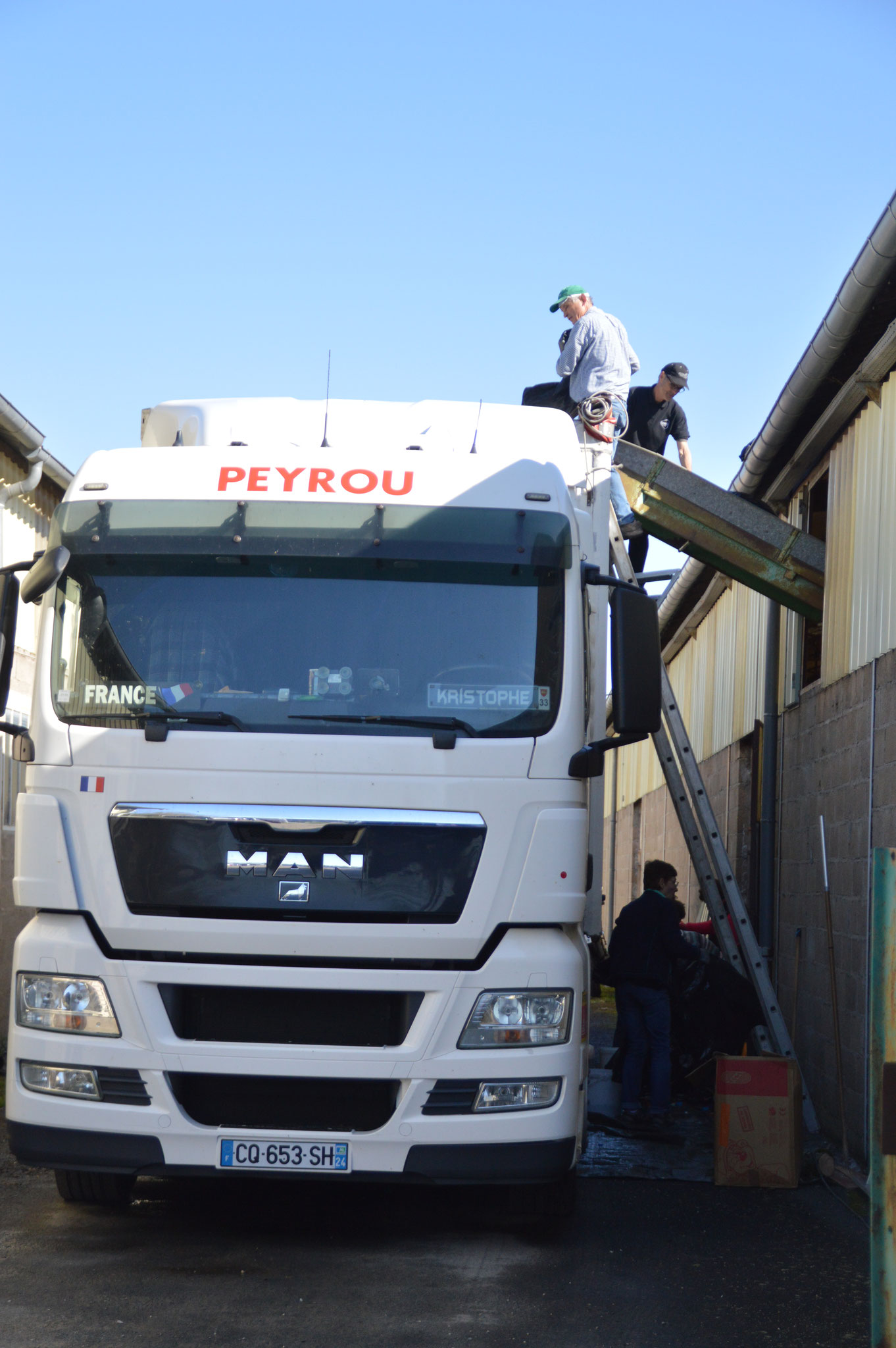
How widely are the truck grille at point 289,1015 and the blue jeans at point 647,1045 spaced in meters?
3.96

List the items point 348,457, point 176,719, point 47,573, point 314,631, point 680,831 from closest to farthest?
point 176,719 → point 314,631 → point 47,573 → point 348,457 → point 680,831

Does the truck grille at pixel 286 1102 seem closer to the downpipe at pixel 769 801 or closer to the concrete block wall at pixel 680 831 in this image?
the concrete block wall at pixel 680 831

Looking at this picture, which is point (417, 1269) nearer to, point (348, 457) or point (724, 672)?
point (348, 457)

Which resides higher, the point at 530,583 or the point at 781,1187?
the point at 530,583

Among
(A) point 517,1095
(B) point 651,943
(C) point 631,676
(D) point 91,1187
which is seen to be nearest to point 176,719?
(C) point 631,676

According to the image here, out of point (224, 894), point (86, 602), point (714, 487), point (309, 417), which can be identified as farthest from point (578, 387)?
point (224, 894)

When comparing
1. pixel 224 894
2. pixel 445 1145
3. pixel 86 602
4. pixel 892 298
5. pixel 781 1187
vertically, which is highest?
pixel 892 298

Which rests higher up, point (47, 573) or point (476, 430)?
point (476, 430)

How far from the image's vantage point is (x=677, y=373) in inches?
408

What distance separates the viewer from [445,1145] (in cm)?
512

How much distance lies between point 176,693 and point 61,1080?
1.50 metres

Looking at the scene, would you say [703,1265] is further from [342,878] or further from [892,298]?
[892,298]

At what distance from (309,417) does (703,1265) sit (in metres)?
3.94

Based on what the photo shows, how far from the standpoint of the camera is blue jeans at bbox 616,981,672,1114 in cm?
884
